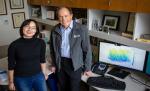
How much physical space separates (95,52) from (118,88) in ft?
2.88

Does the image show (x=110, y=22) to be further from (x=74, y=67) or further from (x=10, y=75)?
(x=10, y=75)

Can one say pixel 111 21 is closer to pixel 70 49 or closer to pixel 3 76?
pixel 70 49

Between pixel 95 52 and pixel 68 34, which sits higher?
pixel 68 34

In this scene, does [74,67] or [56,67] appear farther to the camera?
[56,67]

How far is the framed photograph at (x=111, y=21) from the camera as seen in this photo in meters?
2.31

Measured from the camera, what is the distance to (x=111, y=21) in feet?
7.75

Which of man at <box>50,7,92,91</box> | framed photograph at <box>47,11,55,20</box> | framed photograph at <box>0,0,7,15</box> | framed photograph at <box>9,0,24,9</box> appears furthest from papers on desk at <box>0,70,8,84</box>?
framed photograph at <box>9,0,24,9</box>

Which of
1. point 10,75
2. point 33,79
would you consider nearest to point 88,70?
point 33,79

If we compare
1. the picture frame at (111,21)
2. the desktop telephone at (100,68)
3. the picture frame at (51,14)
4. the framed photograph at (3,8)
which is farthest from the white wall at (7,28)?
the desktop telephone at (100,68)

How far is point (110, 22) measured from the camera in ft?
7.77

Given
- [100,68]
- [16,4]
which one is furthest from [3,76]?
[16,4]

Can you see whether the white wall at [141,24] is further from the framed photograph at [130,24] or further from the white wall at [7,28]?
the white wall at [7,28]

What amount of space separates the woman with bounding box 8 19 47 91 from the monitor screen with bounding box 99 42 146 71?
0.77 m

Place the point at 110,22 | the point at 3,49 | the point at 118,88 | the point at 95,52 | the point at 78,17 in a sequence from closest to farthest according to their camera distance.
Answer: the point at 118,88
the point at 110,22
the point at 95,52
the point at 78,17
the point at 3,49
